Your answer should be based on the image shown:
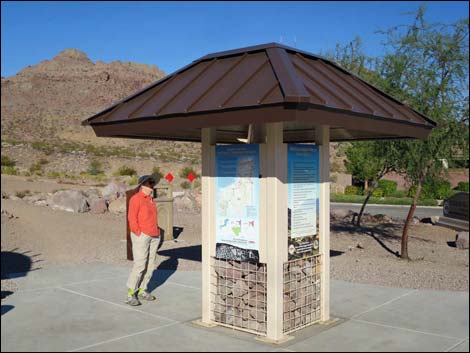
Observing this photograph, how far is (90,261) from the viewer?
39.8ft

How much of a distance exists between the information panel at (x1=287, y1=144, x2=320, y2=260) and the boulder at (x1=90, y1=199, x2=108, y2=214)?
1522 cm

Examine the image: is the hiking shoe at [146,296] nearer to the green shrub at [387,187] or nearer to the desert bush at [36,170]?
the green shrub at [387,187]

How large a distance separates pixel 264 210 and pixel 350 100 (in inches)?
59.0

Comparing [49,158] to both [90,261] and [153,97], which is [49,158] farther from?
[153,97]

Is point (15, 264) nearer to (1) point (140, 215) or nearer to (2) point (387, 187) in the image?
(1) point (140, 215)

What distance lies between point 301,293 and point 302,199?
1.10 m

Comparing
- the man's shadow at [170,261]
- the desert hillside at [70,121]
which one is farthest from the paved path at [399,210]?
the desert hillside at [70,121]

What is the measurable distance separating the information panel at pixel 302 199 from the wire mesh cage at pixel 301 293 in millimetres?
152

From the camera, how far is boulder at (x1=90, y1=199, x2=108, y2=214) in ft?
68.7

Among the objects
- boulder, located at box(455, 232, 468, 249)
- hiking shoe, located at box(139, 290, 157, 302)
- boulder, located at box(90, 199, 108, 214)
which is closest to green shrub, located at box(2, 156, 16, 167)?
boulder, located at box(90, 199, 108, 214)

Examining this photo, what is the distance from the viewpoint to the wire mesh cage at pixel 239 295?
6.55 metres

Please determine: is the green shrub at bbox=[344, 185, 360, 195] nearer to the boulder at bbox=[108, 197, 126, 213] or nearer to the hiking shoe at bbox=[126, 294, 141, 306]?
the boulder at bbox=[108, 197, 126, 213]

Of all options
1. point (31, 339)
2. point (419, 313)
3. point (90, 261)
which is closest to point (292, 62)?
point (419, 313)

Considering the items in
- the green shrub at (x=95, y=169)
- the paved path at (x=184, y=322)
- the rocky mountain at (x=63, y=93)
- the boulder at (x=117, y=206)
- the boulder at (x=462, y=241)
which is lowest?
the paved path at (x=184, y=322)
